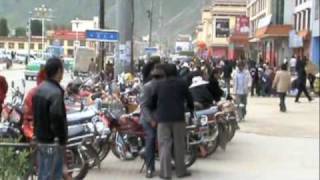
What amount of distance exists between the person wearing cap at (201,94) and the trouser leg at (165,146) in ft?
10.1

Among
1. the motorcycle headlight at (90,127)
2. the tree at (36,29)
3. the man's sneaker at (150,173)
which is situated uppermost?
the tree at (36,29)

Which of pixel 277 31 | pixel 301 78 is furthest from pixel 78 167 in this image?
pixel 277 31

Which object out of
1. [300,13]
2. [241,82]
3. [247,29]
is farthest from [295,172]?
[247,29]

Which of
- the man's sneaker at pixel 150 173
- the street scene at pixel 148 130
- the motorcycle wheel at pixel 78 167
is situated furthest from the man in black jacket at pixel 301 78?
the motorcycle wheel at pixel 78 167

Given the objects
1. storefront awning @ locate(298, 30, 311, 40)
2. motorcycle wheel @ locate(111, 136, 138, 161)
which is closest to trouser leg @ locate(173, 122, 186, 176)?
motorcycle wheel @ locate(111, 136, 138, 161)

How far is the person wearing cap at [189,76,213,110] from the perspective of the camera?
43.9 feet

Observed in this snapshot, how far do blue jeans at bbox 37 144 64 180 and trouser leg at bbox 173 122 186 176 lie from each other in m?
2.80

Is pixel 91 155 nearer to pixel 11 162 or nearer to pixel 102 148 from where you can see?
pixel 102 148

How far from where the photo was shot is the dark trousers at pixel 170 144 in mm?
9922

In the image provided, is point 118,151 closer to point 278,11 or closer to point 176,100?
point 176,100

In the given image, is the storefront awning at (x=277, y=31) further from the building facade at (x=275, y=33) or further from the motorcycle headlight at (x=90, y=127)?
the motorcycle headlight at (x=90, y=127)

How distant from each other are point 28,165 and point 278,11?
204ft

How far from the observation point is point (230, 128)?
1396 cm

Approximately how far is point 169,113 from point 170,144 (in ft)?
1.80
